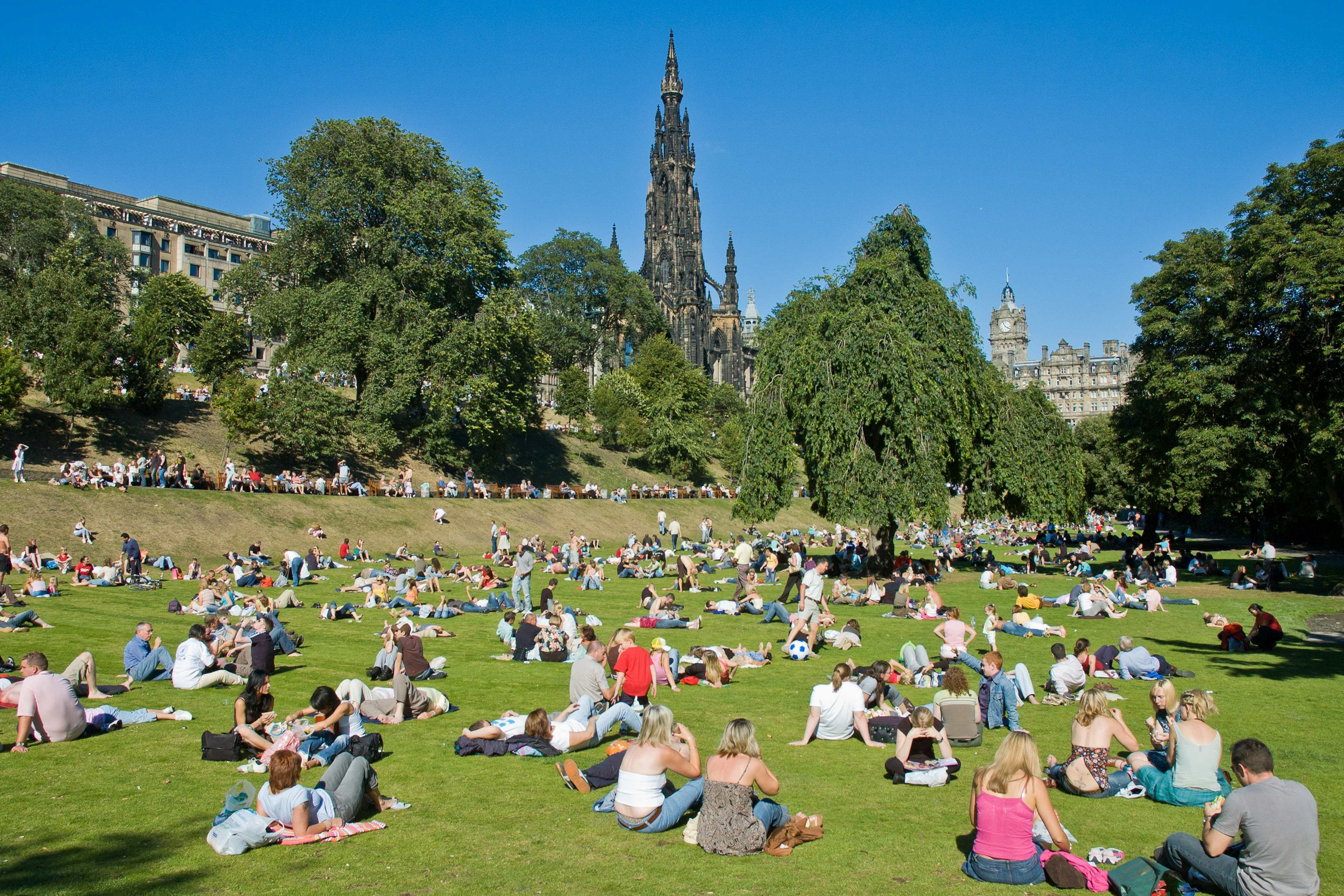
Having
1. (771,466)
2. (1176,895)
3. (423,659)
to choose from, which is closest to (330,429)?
(771,466)

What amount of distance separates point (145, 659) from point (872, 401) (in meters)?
18.5

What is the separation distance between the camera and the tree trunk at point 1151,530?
39.7m

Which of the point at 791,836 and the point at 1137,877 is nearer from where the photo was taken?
the point at 1137,877

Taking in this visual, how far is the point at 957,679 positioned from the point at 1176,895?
376 cm

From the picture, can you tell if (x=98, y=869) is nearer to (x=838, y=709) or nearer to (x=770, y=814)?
(x=770, y=814)

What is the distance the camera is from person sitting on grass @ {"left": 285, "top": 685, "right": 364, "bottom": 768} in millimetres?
8539

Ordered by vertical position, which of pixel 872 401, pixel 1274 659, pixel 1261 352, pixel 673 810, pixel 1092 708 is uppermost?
pixel 1261 352

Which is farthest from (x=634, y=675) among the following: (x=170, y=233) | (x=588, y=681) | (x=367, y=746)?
(x=170, y=233)

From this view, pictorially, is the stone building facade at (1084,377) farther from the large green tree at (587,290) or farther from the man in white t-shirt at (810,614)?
the man in white t-shirt at (810,614)

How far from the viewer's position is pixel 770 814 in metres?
6.88

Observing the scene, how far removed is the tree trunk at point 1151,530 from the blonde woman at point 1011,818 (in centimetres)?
3681

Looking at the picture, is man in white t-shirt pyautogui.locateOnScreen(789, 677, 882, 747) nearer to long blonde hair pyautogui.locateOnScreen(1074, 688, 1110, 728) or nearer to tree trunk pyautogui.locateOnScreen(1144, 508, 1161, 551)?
long blonde hair pyautogui.locateOnScreen(1074, 688, 1110, 728)

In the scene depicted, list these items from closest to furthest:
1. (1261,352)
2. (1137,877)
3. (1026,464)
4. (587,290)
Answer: (1137,877)
(1261,352)
(1026,464)
(587,290)

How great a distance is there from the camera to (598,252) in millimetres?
81562
